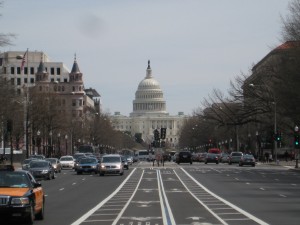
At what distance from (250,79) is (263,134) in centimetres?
2612

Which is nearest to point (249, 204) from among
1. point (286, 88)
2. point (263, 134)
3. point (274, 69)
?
point (286, 88)

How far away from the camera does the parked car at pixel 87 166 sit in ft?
205

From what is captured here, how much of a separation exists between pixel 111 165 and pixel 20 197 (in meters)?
39.1

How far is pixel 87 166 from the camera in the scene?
6269 cm

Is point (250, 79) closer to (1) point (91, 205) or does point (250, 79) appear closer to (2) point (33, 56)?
(1) point (91, 205)

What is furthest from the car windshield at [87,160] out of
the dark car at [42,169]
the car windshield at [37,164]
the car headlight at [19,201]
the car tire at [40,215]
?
the car headlight at [19,201]

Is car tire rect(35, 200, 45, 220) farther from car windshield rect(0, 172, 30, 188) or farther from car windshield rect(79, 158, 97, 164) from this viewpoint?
car windshield rect(79, 158, 97, 164)

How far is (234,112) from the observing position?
3494 inches

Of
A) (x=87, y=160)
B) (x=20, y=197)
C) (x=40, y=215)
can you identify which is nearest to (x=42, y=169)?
(x=87, y=160)

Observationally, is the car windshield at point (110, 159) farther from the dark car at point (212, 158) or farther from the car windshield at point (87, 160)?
the dark car at point (212, 158)

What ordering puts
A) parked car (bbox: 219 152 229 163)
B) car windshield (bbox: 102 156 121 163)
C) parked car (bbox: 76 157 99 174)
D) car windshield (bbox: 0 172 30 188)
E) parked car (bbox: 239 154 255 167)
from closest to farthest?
car windshield (bbox: 0 172 30 188), car windshield (bbox: 102 156 121 163), parked car (bbox: 76 157 99 174), parked car (bbox: 239 154 255 167), parked car (bbox: 219 152 229 163)

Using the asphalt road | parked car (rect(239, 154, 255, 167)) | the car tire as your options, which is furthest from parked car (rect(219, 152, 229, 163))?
the car tire

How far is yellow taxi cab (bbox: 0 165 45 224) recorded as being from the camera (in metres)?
→ 18.7

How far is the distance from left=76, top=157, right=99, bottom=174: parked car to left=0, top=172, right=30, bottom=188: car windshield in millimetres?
41635
